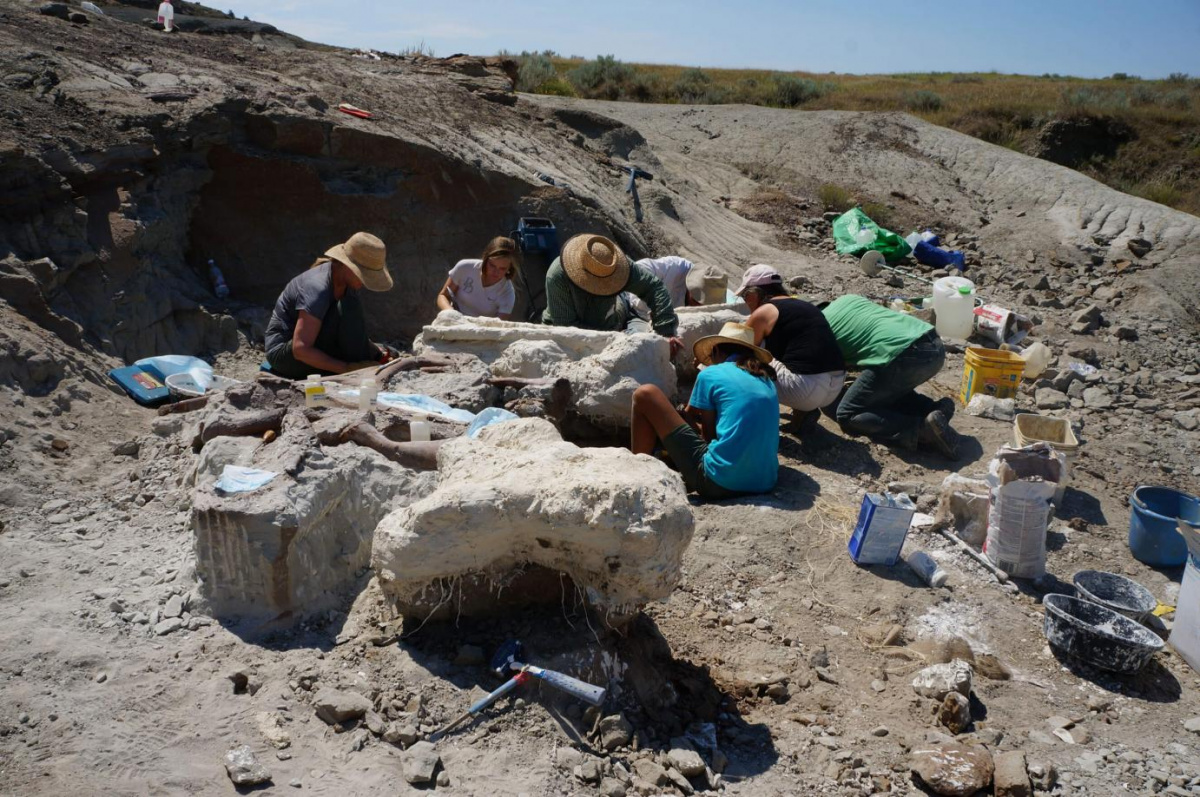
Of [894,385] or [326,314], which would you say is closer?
[326,314]

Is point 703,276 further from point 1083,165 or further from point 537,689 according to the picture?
point 1083,165

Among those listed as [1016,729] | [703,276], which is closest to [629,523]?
[1016,729]

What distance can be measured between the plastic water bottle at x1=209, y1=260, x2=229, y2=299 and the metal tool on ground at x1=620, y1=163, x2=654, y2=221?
471 centimetres

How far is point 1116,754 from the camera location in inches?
143

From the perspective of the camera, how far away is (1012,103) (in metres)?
21.3

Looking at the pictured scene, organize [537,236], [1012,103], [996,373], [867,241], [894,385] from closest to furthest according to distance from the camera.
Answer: [894,385]
[996,373]
[537,236]
[867,241]
[1012,103]

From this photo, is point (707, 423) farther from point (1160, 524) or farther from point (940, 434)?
point (1160, 524)

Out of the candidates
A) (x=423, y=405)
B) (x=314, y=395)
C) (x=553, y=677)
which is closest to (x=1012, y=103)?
(x=423, y=405)

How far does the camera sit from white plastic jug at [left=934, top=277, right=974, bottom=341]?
29.7 ft

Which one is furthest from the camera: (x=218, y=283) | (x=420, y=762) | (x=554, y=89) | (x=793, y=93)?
(x=793, y=93)

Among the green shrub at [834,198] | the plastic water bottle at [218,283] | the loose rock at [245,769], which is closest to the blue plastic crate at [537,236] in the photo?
the plastic water bottle at [218,283]

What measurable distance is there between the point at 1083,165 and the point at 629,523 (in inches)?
807

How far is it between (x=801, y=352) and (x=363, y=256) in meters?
3.08

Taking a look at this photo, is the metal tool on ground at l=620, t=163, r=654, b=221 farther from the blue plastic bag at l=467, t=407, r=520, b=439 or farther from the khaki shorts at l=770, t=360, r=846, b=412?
the blue plastic bag at l=467, t=407, r=520, b=439
